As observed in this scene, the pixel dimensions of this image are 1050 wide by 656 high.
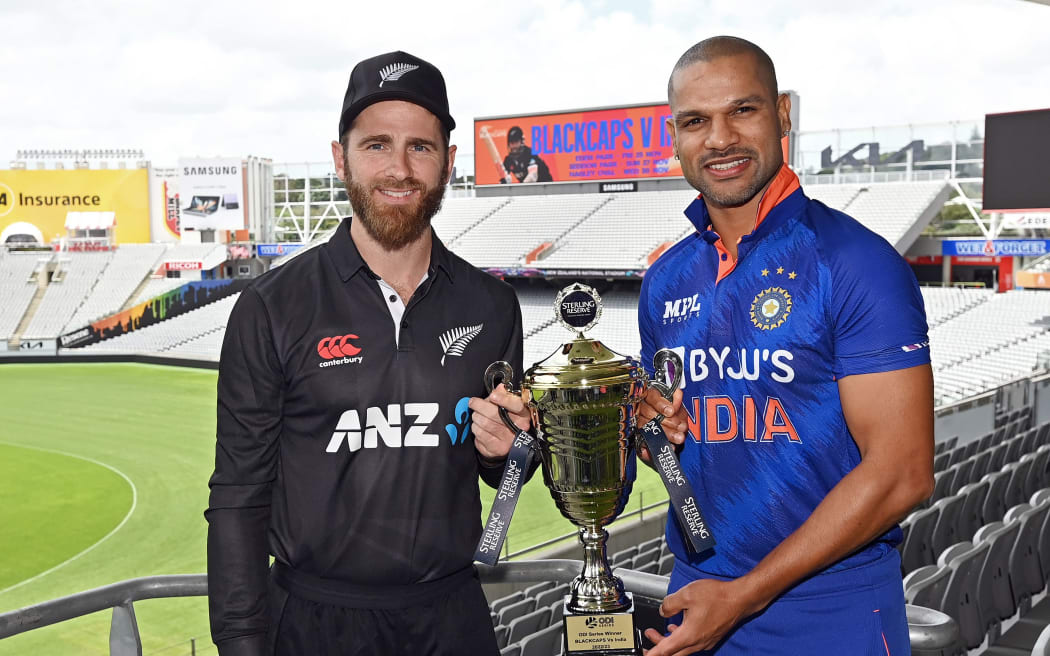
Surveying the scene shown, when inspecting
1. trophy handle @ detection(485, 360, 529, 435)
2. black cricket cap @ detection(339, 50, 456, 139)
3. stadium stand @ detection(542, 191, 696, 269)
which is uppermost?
stadium stand @ detection(542, 191, 696, 269)

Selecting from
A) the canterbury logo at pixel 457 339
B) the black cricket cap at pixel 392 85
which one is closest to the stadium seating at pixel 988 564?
the canterbury logo at pixel 457 339

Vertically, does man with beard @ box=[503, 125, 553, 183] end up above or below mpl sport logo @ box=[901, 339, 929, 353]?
above

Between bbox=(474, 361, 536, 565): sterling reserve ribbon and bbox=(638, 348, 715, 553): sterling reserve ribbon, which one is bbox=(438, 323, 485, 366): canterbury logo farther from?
bbox=(638, 348, 715, 553): sterling reserve ribbon

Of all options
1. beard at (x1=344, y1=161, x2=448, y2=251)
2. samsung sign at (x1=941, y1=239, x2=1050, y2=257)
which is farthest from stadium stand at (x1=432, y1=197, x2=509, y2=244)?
beard at (x1=344, y1=161, x2=448, y2=251)

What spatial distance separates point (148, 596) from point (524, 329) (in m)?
28.7

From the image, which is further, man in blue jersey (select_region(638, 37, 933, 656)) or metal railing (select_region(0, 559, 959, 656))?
metal railing (select_region(0, 559, 959, 656))

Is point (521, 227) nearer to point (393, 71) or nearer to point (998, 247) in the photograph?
point (998, 247)

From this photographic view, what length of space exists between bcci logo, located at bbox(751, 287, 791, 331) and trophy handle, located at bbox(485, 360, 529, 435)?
0.50 meters

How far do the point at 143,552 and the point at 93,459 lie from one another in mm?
5958

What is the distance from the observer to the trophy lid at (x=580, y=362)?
6.03ft

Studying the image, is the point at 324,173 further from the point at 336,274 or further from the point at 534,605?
the point at 336,274

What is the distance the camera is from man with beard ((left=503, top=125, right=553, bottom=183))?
33.6 metres

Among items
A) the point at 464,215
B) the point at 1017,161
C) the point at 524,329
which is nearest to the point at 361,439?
the point at 1017,161

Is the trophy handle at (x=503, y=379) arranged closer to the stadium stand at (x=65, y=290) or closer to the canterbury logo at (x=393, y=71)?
the canterbury logo at (x=393, y=71)
